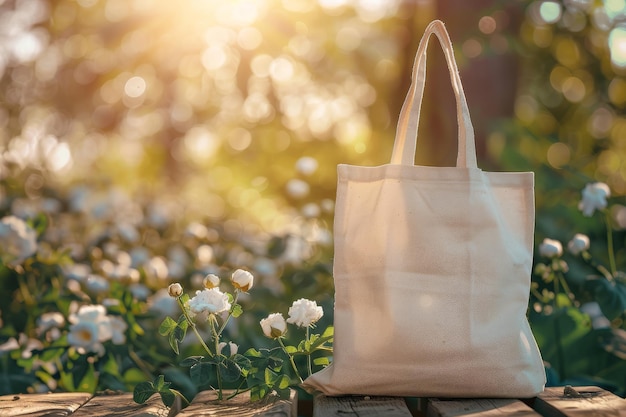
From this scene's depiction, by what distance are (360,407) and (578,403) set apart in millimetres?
391

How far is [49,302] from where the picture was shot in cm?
273

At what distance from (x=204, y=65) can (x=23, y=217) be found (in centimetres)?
541

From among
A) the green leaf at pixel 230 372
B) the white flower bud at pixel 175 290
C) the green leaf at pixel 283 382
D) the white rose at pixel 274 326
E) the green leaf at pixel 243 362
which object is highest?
the white flower bud at pixel 175 290

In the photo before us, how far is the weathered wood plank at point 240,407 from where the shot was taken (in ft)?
5.05

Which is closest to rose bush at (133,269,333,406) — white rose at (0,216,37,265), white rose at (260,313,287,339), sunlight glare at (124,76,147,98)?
white rose at (260,313,287,339)

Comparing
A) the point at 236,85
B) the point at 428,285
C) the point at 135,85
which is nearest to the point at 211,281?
the point at 428,285

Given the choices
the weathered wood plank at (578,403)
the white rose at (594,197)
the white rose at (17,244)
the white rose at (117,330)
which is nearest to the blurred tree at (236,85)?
the white rose at (17,244)

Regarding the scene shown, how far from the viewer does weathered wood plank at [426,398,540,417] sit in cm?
153

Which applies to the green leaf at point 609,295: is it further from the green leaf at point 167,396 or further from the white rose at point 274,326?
the green leaf at point 167,396

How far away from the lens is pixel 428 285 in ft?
5.31

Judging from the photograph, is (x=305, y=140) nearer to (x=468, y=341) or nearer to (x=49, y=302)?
(x=49, y=302)

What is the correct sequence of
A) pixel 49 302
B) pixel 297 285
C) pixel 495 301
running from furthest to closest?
pixel 297 285 < pixel 49 302 < pixel 495 301

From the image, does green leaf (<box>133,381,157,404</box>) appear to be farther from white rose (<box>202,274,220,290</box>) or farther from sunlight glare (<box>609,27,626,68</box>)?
sunlight glare (<box>609,27,626,68</box>)

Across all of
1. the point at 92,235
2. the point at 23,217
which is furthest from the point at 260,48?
the point at 23,217
